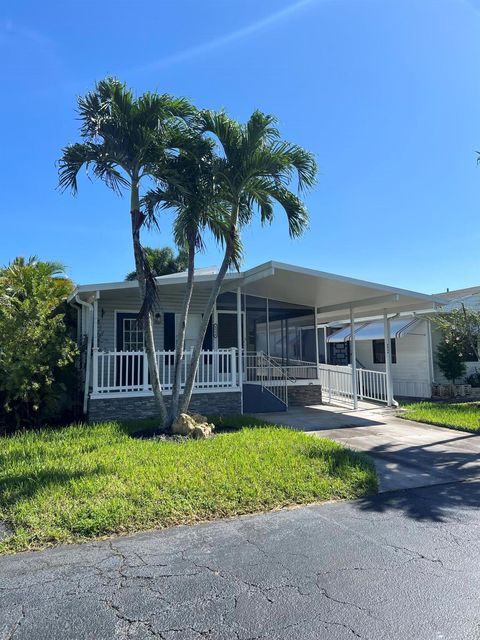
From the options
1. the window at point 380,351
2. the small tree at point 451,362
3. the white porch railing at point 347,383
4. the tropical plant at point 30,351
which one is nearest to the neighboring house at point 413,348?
the window at point 380,351

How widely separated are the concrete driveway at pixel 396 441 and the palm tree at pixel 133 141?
3909 mm

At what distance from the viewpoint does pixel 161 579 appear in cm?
359

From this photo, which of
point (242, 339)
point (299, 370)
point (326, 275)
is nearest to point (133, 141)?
point (326, 275)

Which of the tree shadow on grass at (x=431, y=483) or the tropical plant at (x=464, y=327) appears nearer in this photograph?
A: the tree shadow on grass at (x=431, y=483)

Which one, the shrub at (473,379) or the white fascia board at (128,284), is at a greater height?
the white fascia board at (128,284)

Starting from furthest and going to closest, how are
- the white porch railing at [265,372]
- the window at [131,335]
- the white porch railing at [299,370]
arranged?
1. the white porch railing at [299,370]
2. the white porch railing at [265,372]
3. the window at [131,335]

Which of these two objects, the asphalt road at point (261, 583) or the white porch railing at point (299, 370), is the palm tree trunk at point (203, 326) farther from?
the white porch railing at point (299, 370)

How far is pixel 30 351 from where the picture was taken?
373 inches

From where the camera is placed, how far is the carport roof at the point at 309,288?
11016 mm

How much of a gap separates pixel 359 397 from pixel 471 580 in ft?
42.0

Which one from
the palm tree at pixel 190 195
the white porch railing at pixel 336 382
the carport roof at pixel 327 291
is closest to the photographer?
the palm tree at pixel 190 195

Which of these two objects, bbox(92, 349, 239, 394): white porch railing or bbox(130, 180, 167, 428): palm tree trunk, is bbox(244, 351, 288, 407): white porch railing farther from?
bbox(130, 180, 167, 428): palm tree trunk

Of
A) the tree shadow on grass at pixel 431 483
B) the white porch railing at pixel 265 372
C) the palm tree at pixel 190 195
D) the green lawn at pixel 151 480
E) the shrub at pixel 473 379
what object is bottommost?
the tree shadow on grass at pixel 431 483

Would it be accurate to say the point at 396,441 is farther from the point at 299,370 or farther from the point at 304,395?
the point at 299,370
